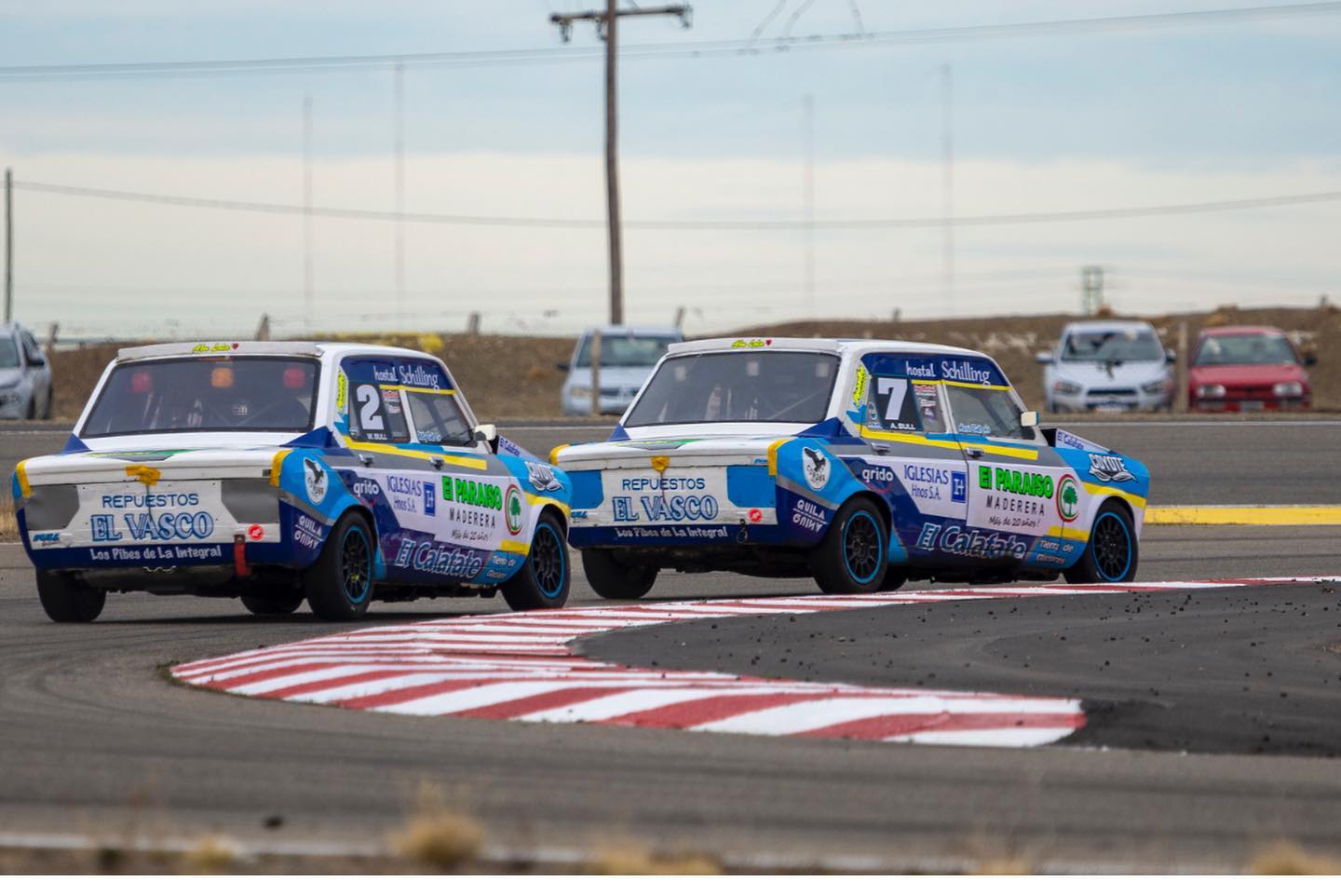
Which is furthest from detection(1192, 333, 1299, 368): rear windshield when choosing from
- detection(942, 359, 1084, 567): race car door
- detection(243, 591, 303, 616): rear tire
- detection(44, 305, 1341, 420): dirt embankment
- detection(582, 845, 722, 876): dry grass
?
detection(582, 845, 722, 876): dry grass

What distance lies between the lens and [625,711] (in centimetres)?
883

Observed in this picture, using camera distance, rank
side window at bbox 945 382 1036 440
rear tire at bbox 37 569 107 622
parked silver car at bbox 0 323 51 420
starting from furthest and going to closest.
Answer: parked silver car at bbox 0 323 51 420, side window at bbox 945 382 1036 440, rear tire at bbox 37 569 107 622

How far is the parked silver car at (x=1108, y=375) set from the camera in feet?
115

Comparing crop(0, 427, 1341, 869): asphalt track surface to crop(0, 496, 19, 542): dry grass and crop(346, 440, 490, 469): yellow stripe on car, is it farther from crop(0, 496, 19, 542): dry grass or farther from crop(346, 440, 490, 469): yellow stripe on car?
crop(0, 496, 19, 542): dry grass

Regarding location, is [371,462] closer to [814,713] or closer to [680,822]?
[814,713]

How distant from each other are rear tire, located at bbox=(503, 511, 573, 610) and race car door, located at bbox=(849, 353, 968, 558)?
1921mm

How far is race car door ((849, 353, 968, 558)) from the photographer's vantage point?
1523cm

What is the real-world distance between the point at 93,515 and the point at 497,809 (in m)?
6.81

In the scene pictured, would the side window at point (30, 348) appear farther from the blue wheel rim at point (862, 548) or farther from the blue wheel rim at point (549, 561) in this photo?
the blue wheel rim at point (862, 548)

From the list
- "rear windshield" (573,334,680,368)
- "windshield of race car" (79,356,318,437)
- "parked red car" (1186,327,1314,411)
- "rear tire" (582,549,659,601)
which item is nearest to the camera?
"windshield of race car" (79,356,318,437)

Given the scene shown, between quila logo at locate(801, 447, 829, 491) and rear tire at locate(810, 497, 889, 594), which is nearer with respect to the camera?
quila logo at locate(801, 447, 829, 491)

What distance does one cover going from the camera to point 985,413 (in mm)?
16297

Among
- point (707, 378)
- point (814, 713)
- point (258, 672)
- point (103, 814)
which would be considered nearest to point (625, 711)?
point (814, 713)

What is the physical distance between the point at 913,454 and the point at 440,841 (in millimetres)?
9761
